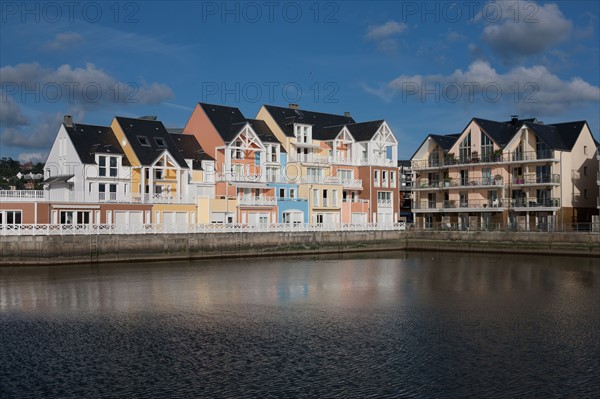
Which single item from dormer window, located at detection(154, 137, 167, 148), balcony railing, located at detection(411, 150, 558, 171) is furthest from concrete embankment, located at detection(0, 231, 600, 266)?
dormer window, located at detection(154, 137, 167, 148)

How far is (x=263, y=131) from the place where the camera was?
7694 cm

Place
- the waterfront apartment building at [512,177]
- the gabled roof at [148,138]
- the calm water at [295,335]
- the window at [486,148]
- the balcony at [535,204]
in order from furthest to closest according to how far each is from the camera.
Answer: the window at [486,148] < the waterfront apartment building at [512,177] < the balcony at [535,204] < the gabled roof at [148,138] < the calm water at [295,335]

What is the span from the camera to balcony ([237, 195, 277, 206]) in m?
66.9

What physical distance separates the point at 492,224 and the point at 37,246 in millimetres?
44492

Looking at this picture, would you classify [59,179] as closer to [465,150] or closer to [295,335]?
[295,335]

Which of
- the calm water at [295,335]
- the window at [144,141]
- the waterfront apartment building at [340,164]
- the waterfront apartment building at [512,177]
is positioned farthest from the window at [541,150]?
the window at [144,141]

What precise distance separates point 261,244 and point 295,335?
119ft

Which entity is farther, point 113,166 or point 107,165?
point 113,166

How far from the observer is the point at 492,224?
71688mm

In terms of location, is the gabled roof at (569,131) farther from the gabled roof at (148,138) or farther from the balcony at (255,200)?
the gabled roof at (148,138)

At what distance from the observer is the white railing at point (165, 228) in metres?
49.2

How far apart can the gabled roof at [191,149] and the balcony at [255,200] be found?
5955 mm

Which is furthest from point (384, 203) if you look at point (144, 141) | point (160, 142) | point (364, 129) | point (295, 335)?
point (295, 335)

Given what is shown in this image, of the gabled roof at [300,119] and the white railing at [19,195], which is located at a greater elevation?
the gabled roof at [300,119]
